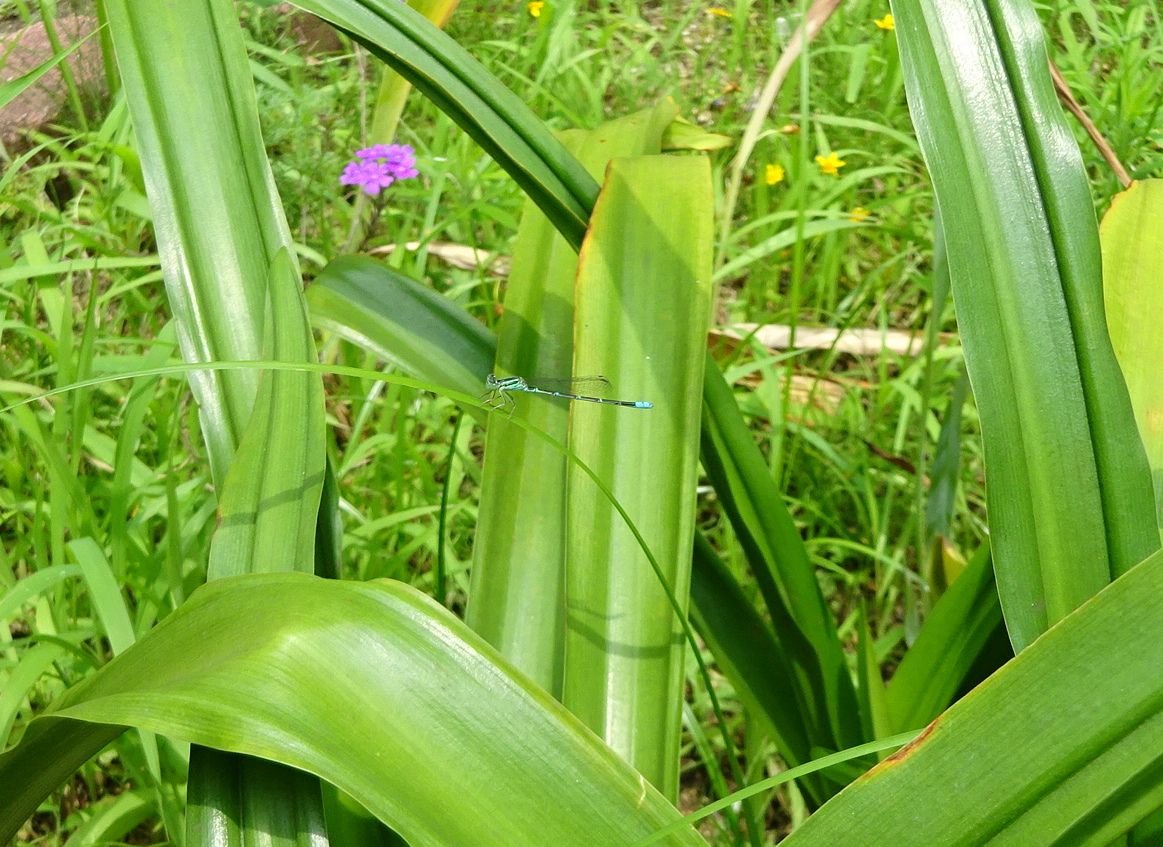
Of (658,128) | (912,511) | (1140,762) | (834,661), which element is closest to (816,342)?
(912,511)

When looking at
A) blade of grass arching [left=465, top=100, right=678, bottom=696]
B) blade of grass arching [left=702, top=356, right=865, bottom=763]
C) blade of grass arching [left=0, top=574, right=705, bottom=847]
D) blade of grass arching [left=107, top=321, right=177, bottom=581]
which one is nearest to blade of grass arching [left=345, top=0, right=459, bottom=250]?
blade of grass arching [left=465, top=100, right=678, bottom=696]

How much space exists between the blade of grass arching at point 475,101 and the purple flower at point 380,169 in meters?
0.82

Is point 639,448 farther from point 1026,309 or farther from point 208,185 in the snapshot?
point 208,185

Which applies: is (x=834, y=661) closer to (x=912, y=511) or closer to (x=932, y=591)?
(x=932, y=591)

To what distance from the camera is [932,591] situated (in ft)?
4.05

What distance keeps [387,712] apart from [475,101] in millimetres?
510

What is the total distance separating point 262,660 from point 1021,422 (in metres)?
0.57

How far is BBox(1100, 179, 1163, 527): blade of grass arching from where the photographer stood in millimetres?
874

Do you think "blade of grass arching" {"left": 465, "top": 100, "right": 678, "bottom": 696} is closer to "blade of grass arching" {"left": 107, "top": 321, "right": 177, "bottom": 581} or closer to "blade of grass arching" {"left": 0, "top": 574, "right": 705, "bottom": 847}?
"blade of grass arching" {"left": 0, "top": 574, "right": 705, "bottom": 847}

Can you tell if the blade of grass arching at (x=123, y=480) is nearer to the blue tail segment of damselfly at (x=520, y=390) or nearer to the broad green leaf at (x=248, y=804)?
the blue tail segment of damselfly at (x=520, y=390)

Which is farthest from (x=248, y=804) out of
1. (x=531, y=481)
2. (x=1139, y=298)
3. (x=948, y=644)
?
(x=1139, y=298)

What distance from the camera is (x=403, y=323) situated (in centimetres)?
103

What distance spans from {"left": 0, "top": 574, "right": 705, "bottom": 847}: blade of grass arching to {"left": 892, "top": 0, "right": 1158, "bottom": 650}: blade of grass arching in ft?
1.21

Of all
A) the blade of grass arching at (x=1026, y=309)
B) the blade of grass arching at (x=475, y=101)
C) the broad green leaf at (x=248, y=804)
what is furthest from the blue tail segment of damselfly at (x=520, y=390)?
the broad green leaf at (x=248, y=804)
